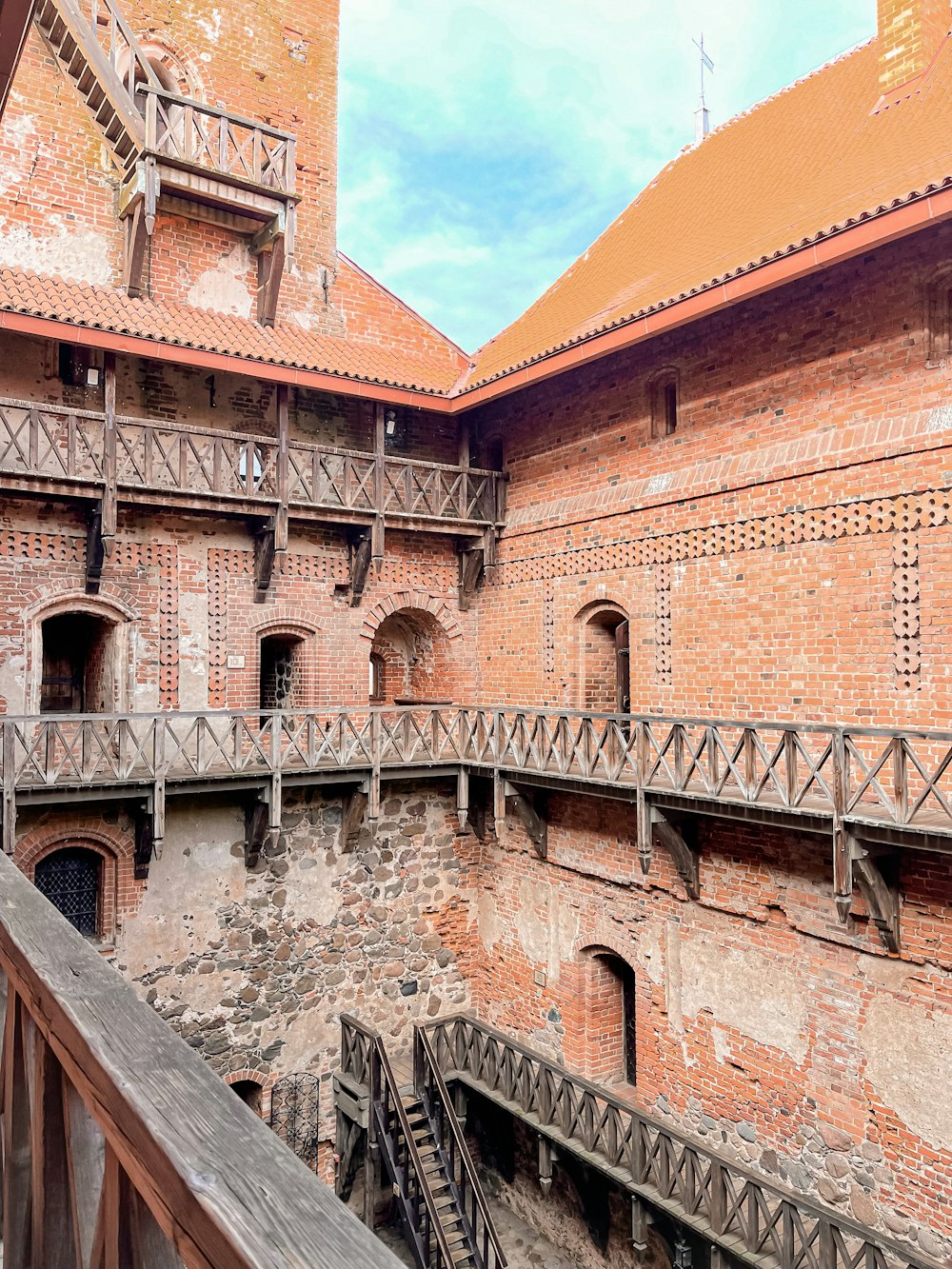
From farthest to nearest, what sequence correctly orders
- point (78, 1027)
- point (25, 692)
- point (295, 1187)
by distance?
point (25, 692) < point (78, 1027) < point (295, 1187)

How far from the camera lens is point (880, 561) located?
8.42m

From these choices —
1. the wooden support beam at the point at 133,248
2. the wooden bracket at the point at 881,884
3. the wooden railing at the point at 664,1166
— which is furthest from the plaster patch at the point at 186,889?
the wooden bracket at the point at 881,884

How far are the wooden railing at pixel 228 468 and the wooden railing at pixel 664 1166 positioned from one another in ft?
22.6

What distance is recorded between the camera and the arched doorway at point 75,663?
36.5 ft

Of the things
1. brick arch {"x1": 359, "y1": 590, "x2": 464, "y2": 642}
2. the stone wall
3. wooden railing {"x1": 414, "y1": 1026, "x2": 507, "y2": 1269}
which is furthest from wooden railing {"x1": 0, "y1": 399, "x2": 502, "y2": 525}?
wooden railing {"x1": 414, "y1": 1026, "x2": 507, "y2": 1269}

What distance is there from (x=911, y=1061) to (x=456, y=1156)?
6058 mm

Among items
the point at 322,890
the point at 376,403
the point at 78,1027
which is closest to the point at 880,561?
the point at 376,403

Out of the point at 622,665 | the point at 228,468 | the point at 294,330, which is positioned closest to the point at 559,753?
the point at 622,665

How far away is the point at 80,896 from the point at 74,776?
1854 millimetres

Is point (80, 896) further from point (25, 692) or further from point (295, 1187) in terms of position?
point (295, 1187)

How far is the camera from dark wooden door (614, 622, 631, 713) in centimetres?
1203

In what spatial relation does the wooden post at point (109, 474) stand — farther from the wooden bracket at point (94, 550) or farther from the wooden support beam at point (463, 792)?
the wooden support beam at point (463, 792)

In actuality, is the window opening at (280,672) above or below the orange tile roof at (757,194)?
below

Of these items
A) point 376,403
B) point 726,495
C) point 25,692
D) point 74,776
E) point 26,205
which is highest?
point 26,205
